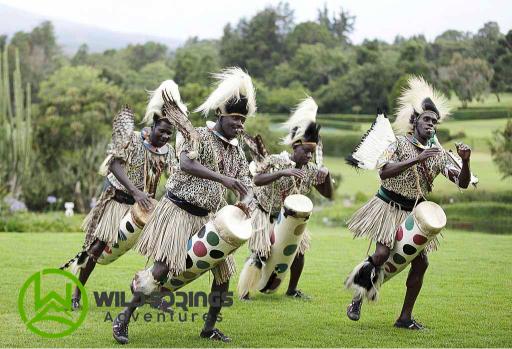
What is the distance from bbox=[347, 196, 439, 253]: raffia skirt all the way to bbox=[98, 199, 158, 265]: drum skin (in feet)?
4.80

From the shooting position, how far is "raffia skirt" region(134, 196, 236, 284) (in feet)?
16.9

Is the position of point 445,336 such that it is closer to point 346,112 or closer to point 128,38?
point 346,112

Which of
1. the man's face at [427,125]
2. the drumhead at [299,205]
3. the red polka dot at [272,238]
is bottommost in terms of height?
the red polka dot at [272,238]

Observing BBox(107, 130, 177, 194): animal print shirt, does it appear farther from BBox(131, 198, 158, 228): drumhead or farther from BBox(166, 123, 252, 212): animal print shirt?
BBox(166, 123, 252, 212): animal print shirt

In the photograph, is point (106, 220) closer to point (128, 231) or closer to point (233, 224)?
point (128, 231)

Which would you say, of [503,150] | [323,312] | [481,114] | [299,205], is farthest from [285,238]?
[481,114]

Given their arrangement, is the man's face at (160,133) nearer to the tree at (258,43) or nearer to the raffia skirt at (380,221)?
the raffia skirt at (380,221)

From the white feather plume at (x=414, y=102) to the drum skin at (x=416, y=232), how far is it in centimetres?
66

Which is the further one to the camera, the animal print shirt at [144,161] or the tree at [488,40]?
the tree at [488,40]

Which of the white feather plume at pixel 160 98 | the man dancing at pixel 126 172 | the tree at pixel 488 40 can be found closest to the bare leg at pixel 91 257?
the man dancing at pixel 126 172

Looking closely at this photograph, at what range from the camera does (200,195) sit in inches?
207

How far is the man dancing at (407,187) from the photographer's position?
5.77m

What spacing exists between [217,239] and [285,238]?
4.68 ft

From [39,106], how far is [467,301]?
19.5 m
